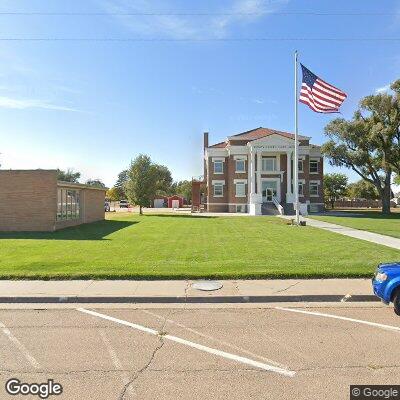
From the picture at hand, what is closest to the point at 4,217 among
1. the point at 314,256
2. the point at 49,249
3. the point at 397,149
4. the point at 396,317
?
the point at 49,249

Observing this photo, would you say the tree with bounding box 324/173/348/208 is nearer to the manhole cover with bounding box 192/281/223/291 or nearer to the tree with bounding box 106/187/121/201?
the tree with bounding box 106/187/121/201

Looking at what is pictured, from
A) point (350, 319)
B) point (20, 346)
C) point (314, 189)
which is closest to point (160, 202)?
point (314, 189)

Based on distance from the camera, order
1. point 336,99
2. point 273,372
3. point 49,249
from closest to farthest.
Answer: point 273,372
point 49,249
point 336,99

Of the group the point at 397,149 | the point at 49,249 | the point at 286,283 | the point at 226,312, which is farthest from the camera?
the point at 397,149

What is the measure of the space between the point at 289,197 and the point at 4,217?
34385 mm

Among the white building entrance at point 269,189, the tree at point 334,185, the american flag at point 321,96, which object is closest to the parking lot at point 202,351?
the american flag at point 321,96

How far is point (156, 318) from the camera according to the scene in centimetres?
705

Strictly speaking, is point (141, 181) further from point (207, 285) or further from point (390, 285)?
point (390, 285)

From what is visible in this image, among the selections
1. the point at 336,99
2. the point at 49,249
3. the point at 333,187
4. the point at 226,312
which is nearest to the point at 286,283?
the point at 226,312

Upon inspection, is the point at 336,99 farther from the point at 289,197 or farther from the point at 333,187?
the point at 333,187

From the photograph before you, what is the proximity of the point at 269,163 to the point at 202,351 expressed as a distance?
4679cm

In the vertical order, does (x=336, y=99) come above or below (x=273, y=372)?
above

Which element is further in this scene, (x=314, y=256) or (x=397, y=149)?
(x=397, y=149)

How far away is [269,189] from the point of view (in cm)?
5062
